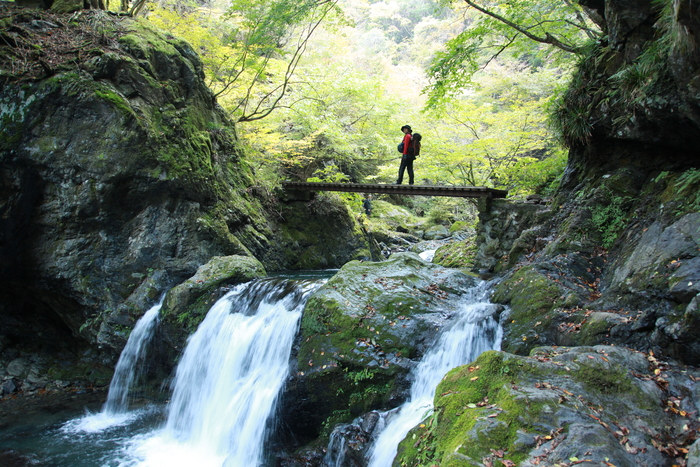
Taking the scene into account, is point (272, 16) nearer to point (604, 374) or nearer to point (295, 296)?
point (295, 296)

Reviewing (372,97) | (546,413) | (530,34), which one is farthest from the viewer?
(372,97)

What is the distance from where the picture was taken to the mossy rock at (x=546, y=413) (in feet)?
9.58

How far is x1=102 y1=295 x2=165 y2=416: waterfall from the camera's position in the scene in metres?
8.16

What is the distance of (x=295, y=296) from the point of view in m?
7.57

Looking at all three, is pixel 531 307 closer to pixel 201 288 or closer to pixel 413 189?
pixel 413 189

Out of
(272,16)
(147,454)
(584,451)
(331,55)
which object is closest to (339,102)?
(331,55)

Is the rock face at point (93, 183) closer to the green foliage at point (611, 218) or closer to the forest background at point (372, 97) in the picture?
the forest background at point (372, 97)

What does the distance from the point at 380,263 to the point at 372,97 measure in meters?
12.5

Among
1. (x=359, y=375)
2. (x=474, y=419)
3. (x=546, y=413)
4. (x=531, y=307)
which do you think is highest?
(x=531, y=307)

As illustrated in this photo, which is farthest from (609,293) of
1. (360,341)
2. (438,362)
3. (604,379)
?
(360,341)

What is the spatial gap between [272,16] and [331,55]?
15601 millimetres

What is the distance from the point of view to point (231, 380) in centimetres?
694

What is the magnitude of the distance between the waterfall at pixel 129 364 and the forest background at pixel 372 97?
6333mm

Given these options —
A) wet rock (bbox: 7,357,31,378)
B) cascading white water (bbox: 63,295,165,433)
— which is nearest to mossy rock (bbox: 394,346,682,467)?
cascading white water (bbox: 63,295,165,433)
